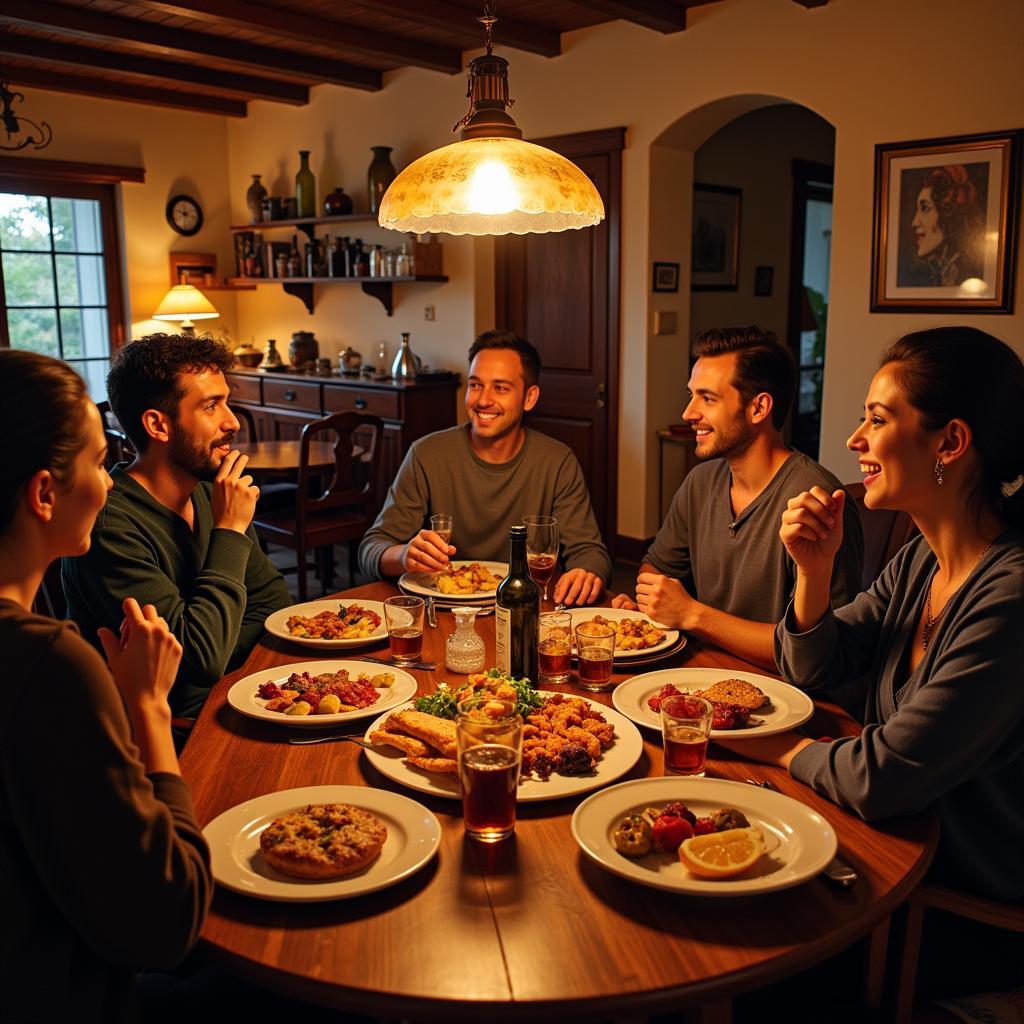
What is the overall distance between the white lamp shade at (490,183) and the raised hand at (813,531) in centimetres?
70

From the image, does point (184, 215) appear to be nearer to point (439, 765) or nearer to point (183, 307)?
point (183, 307)

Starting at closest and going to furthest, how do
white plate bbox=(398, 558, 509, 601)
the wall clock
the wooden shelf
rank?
white plate bbox=(398, 558, 509, 601) → the wooden shelf → the wall clock

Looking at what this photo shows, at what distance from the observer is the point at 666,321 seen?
17.2ft

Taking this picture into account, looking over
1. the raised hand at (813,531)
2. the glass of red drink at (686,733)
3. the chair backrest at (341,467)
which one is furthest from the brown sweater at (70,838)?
the chair backrest at (341,467)

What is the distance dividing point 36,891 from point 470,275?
518 centimetres

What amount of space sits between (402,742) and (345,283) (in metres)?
5.76

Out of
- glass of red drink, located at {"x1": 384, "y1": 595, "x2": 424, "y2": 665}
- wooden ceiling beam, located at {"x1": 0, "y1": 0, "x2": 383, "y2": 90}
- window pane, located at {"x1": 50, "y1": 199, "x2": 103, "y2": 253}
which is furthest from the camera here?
window pane, located at {"x1": 50, "y1": 199, "x2": 103, "y2": 253}

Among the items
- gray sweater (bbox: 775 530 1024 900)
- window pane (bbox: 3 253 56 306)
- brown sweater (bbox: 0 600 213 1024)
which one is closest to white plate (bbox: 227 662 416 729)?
brown sweater (bbox: 0 600 213 1024)

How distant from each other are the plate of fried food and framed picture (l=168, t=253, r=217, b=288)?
6.50 m

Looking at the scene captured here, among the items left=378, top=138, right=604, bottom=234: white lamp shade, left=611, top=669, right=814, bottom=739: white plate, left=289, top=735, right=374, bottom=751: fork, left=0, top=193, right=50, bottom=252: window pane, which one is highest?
left=0, top=193, right=50, bottom=252: window pane

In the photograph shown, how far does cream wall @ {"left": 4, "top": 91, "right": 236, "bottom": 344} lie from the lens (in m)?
6.70

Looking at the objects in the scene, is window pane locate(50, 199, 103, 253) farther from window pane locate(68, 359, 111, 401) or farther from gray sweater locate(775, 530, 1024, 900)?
gray sweater locate(775, 530, 1024, 900)

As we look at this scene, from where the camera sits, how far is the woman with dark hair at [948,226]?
3.80m

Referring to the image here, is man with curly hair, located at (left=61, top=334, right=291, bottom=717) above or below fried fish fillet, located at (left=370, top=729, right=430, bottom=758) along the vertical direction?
above
